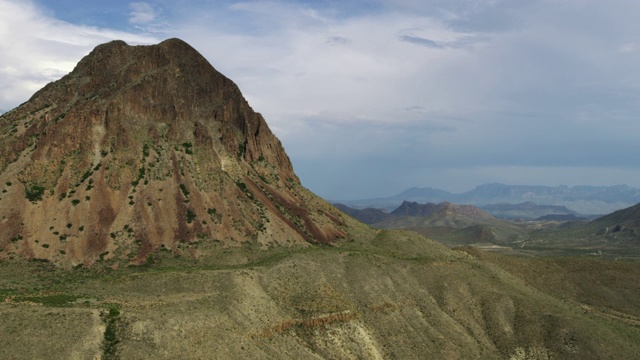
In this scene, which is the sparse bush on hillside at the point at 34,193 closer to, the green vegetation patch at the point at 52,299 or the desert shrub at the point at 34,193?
the desert shrub at the point at 34,193

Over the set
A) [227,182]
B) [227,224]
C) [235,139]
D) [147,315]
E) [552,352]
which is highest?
[235,139]

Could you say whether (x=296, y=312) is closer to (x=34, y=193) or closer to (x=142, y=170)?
(x=142, y=170)

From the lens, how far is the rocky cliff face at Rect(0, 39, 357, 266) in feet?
286

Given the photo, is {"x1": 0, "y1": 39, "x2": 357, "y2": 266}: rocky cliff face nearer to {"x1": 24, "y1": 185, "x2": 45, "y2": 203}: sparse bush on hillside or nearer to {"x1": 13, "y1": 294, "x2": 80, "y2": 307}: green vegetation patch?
{"x1": 24, "y1": 185, "x2": 45, "y2": 203}: sparse bush on hillside

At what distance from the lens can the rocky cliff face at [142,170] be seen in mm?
87312

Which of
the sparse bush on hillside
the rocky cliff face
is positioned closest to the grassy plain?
the rocky cliff face

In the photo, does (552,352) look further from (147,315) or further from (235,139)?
(235,139)

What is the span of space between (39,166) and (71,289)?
120ft

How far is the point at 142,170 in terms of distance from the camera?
9938cm

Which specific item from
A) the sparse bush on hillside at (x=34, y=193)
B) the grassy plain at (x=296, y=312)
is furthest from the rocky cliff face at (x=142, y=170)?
the grassy plain at (x=296, y=312)

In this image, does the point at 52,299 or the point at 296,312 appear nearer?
the point at 52,299

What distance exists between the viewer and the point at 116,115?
336 ft

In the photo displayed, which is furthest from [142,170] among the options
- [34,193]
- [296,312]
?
[296,312]

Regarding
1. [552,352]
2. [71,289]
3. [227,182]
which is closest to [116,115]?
[227,182]
